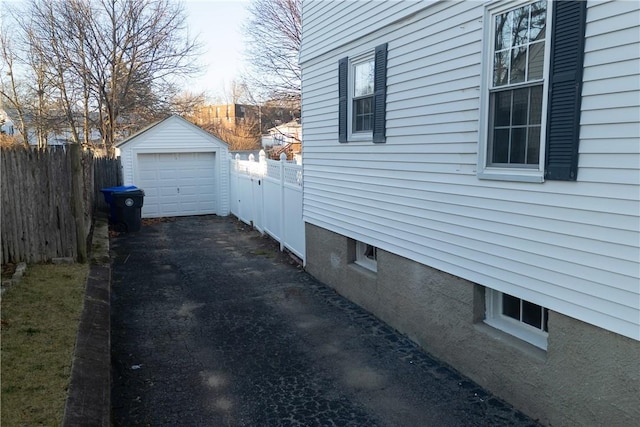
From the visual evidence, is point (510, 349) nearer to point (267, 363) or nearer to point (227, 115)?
point (267, 363)

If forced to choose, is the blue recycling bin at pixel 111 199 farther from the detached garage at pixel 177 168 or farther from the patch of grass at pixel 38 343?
the patch of grass at pixel 38 343

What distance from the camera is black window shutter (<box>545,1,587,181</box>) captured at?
355 cm

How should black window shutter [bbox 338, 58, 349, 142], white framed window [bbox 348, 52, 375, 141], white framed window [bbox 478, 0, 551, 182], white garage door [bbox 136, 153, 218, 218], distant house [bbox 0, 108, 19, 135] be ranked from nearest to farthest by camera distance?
white framed window [bbox 478, 0, 551, 182] < white framed window [bbox 348, 52, 375, 141] < black window shutter [bbox 338, 58, 349, 142] < white garage door [bbox 136, 153, 218, 218] < distant house [bbox 0, 108, 19, 135]

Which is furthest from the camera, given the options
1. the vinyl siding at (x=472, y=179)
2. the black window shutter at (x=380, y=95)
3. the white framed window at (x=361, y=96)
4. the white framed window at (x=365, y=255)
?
the white framed window at (x=365, y=255)

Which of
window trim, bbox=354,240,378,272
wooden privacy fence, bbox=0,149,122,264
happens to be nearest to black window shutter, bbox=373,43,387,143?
window trim, bbox=354,240,378,272

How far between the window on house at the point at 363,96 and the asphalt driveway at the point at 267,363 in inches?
101

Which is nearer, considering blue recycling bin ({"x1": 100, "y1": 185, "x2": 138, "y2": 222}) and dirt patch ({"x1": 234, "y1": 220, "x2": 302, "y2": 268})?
dirt patch ({"x1": 234, "y1": 220, "x2": 302, "y2": 268})

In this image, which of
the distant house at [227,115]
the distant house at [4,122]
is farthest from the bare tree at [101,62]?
the distant house at [227,115]

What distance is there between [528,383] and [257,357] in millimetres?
2864

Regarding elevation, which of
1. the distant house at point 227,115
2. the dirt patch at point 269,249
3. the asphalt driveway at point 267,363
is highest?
the distant house at point 227,115

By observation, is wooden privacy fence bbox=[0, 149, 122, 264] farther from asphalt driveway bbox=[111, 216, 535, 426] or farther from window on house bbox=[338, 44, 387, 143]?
window on house bbox=[338, 44, 387, 143]

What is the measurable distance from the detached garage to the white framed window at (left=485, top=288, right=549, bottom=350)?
13.3m

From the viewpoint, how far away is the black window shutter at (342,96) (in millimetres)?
7309

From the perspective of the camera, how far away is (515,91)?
4.26 meters
